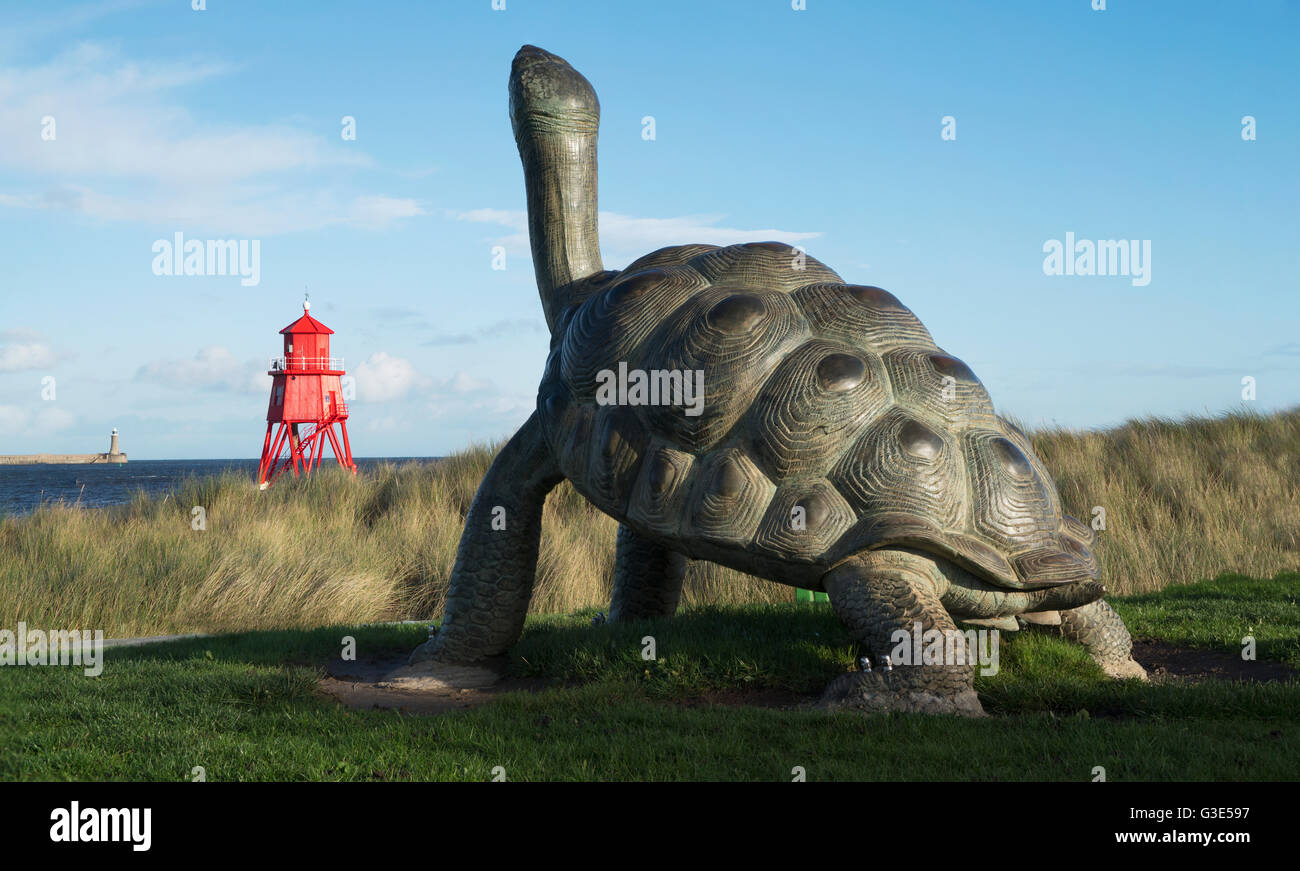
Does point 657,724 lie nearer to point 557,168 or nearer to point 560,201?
point 560,201

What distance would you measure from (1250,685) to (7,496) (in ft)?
184

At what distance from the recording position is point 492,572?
7238 mm

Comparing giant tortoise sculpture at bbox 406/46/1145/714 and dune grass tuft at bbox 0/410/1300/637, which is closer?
giant tortoise sculpture at bbox 406/46/1145/714

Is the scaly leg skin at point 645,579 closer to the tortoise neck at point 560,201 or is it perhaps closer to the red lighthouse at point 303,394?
the tortoise neck at point 560,201

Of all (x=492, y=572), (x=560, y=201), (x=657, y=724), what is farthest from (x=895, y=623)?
(x=560, y=201)

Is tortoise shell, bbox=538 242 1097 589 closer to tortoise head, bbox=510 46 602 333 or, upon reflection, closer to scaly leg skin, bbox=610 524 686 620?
tortoise head, bbox=510 46 602 333

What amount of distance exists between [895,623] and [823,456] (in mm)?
960

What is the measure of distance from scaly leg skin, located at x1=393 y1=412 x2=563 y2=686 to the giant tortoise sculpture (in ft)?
1.85

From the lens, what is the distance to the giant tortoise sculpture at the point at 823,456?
5.18 m

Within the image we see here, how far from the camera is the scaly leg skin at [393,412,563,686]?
7160mm

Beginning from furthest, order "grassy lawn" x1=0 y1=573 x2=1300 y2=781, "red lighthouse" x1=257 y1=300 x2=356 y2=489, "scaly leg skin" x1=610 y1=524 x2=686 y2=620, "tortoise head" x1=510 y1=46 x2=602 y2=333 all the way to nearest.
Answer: "red lighthouse" x1=257 y1=300 x2=356 y2=489
"scaly leg skin" x1=610 y1=524 x2=686 y2=620
"tortoise head" x1=510 y1=46 x2=602 y2=333
"grassy lawn" x1=0 y1=573 x2=1300 y2=781

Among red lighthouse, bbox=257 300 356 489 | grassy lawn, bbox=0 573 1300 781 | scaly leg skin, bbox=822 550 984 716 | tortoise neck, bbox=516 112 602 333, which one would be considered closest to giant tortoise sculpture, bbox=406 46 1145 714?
scaly leg skin, bbox=822 550 984 716
